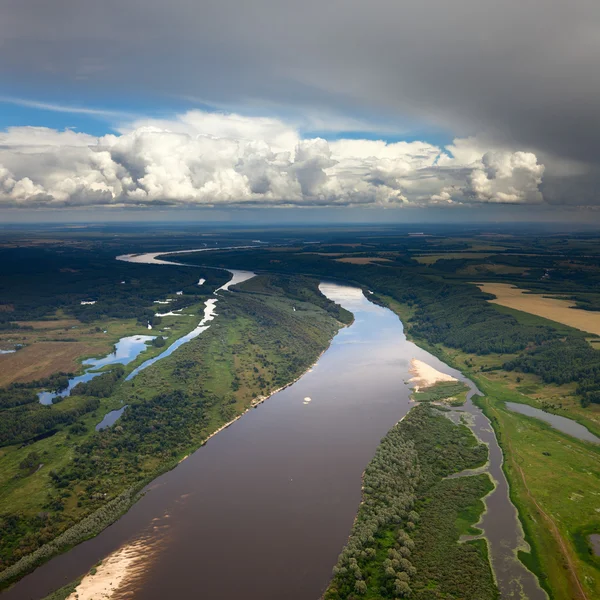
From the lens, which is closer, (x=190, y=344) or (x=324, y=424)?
(x=324, y=424)

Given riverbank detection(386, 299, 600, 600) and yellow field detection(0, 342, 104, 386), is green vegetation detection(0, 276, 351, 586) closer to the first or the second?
yellow field detection(0, 342, 104, 386)

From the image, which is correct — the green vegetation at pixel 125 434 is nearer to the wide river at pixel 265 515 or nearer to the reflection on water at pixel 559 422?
the wide river at pixel 265 515

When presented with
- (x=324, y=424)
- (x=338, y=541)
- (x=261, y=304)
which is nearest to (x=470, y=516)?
(x=338, y=541)

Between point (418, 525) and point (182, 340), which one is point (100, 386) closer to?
point (182, 340)

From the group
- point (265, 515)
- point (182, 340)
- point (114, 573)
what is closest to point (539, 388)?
point (265, 515)

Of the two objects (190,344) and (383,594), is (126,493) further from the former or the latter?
(190,344)

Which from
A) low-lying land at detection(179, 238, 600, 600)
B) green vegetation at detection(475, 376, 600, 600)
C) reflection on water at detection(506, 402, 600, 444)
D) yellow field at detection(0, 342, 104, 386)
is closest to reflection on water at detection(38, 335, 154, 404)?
yellow field at detection(0, 342, 104, 386)
